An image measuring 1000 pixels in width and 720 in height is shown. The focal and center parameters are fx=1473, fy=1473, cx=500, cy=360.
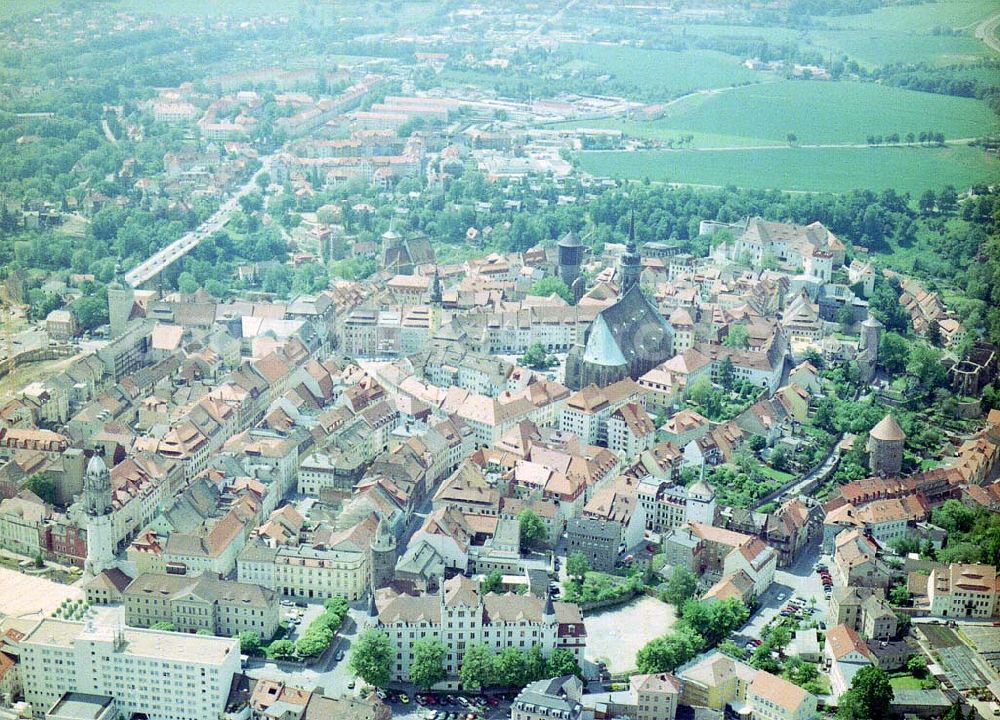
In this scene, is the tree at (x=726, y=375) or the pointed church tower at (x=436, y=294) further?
the pointed church tower at (x=436, y=294)

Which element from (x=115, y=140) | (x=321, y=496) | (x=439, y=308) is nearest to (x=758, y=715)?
(x=321, y=496)

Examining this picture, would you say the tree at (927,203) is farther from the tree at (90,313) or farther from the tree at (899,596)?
the tree at (90,313)

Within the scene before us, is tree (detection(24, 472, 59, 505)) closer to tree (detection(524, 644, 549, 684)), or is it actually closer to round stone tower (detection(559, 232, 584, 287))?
tree (detection(524, 644, 549, 684))

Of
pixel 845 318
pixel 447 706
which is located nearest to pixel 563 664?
pixel 447 706

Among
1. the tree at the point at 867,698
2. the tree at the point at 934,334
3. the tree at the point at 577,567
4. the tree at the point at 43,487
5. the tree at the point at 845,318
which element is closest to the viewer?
the tree at the point at 867,698

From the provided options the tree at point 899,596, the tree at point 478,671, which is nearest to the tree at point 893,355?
the tree at point 899,596

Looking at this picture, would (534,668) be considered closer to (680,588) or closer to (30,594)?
(680,588)

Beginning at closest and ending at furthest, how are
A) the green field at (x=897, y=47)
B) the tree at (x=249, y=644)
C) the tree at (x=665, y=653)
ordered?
the tree at (x=665, y=653) < the tree at (x=249, y=644) < the green field at (x=897, y=47)
